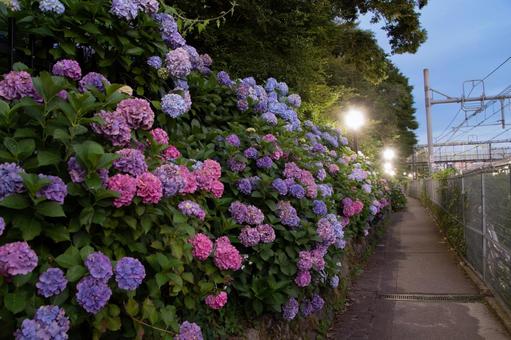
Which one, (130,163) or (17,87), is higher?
(17,87)

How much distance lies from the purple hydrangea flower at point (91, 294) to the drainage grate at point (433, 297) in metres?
A: 5.09

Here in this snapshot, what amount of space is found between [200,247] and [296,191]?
1.53 meters

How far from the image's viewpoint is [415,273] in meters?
7.76

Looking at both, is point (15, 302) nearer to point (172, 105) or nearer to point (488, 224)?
point (172, 105)

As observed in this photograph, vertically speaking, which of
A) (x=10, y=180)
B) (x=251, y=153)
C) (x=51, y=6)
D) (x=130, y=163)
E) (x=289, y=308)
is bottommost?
(x=289, y=308)

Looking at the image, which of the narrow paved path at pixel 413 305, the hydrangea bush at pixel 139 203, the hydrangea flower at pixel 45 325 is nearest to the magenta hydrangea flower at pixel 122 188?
the hydrangea bush at pixel 139 203

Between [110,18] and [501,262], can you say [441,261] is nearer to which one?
[501,262]

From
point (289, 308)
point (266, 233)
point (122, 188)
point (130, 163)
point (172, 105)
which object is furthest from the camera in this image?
point (289, 308)

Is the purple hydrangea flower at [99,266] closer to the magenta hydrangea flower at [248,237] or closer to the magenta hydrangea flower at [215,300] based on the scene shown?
the magenta hydrangea flower at [215,300]

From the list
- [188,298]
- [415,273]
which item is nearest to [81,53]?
[188,298]

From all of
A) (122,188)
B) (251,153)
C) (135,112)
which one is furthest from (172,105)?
(122,188)

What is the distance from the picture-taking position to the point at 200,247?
8.14ft

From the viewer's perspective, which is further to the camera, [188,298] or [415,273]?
[415,273]

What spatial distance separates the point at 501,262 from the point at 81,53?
519 cm
